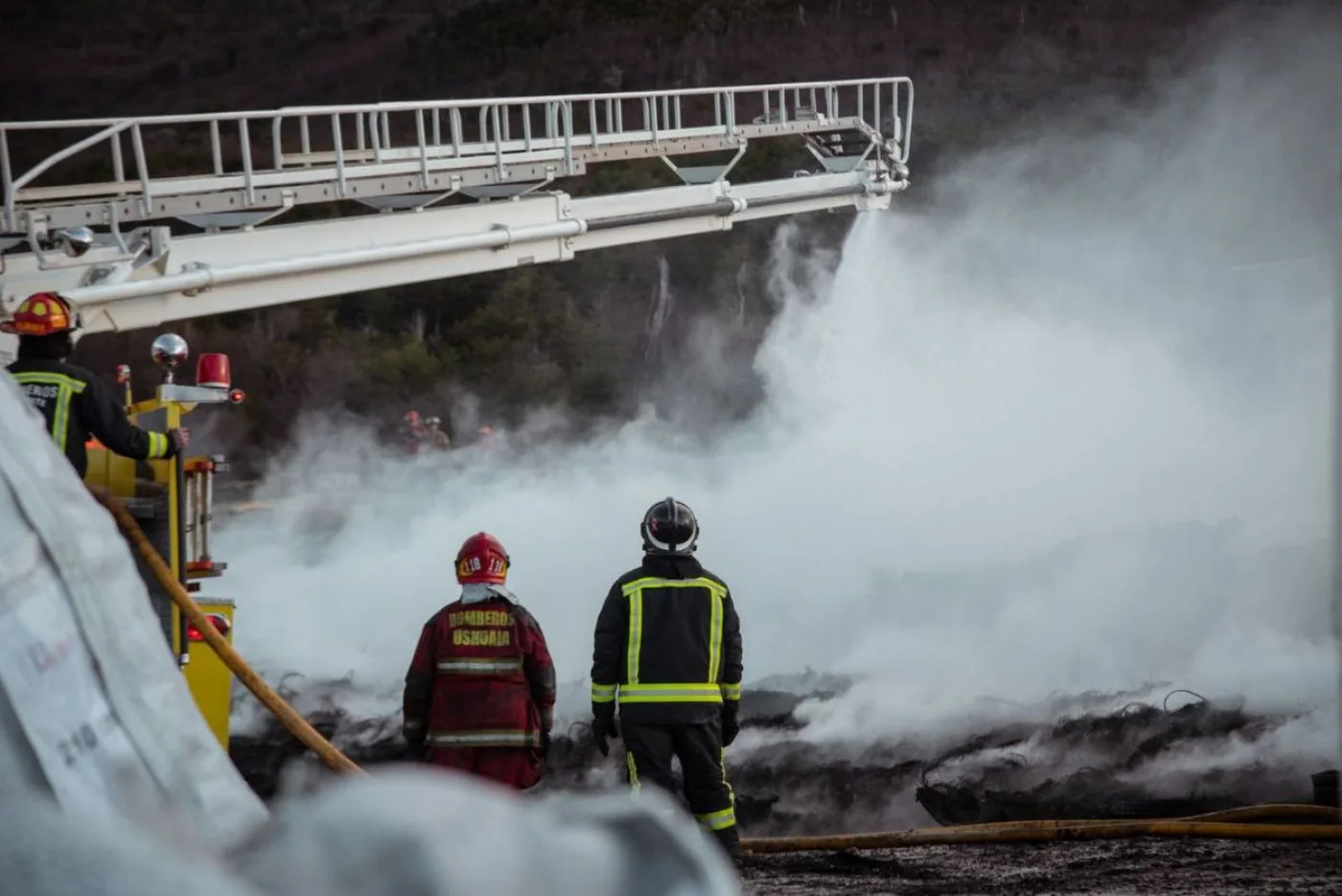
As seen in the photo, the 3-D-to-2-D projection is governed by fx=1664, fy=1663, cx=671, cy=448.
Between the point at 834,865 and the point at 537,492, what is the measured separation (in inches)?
98.5

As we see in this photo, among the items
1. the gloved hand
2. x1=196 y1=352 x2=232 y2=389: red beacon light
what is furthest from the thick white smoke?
x1=196 y1=352 x2=232 y2=389: red beacon light

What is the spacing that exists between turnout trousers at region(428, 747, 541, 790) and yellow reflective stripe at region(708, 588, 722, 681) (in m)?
0.62

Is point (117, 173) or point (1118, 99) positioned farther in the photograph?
point (1118, 99)

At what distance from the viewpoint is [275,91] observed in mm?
7664

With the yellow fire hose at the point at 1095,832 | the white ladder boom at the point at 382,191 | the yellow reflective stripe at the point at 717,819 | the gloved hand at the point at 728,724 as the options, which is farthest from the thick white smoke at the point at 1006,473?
the yellow reflective stripe at the point at 717,819

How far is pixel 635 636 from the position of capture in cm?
517

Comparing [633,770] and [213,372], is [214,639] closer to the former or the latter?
[213,372]

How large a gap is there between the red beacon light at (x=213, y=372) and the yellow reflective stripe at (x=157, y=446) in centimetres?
29

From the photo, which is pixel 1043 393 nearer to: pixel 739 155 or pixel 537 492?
pixel 739 155

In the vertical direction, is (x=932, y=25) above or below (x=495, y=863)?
above

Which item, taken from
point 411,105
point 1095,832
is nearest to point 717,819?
point 1095,832

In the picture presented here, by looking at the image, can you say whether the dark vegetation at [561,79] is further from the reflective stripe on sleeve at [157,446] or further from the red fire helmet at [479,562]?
the reflective stripe on sleeve at [157,446]

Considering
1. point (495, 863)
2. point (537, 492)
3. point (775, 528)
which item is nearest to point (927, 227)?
point (775, 528)

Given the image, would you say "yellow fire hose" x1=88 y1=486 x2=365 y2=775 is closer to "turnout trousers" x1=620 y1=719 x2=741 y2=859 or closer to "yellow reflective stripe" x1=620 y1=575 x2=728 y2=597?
"turnout trousers" x1=620 y1=719 x2=741 y2=859
